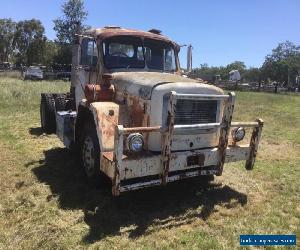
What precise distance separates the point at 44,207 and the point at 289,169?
5011 millimetres

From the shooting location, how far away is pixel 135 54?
301 inches

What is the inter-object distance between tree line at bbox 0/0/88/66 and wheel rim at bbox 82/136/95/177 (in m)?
43.3

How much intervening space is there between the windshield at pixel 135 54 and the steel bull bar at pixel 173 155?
77.2 inches

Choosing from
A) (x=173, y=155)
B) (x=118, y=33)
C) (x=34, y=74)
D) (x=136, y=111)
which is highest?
(x=118, y=33)

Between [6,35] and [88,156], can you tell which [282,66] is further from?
[88,156]

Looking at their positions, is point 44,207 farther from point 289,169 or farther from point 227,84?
point 227,84

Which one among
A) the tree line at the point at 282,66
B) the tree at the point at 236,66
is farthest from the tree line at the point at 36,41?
the tree at the point at 236,66

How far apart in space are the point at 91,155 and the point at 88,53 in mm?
2299

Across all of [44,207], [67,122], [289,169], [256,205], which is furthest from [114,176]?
[289,169]

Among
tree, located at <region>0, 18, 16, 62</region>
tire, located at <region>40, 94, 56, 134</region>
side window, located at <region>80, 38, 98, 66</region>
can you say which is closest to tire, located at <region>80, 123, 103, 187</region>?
side window, located at <region>80, 38, 98, 66</region>

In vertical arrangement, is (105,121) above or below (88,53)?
below

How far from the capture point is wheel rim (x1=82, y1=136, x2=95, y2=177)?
259 inches

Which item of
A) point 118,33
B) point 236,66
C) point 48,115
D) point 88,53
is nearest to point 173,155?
point 118,33

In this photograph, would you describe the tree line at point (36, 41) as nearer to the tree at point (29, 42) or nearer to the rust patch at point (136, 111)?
the tree at point (29, 42)
